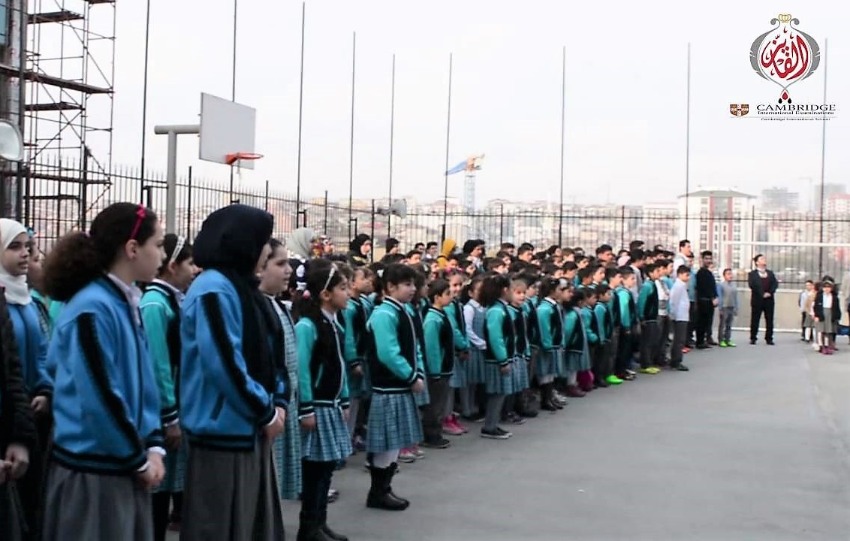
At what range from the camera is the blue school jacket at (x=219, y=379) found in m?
3.70

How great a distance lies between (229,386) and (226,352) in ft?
0.45

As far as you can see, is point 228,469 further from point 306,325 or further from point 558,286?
point 558,286

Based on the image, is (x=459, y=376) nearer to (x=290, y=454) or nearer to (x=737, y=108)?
(x=290, y=454)

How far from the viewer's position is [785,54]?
21156 millimetres

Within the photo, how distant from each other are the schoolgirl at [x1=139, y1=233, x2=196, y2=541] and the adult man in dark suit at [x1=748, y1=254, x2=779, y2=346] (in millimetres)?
14355

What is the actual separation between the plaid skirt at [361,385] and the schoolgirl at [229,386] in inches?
138

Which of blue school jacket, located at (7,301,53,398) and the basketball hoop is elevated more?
the basketball hoop

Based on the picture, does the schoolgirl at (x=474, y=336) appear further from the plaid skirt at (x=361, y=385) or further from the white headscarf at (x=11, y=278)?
the white headscarf at (x=11, y=278)

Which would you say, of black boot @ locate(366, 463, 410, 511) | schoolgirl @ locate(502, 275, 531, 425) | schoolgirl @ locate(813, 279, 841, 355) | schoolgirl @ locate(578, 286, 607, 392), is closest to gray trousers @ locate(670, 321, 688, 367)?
schoolgirl @ locate(578, 286, 607, 392)

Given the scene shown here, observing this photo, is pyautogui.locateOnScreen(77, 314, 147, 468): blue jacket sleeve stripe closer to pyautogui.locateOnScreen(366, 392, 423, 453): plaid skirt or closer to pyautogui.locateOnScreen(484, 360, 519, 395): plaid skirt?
pyautogui.locateOnScreen(366, 392, 423, 453): plaid skirt

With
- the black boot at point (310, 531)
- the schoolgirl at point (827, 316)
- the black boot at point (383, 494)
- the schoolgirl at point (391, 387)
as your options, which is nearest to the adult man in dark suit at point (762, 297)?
the schoolgirl at point (827, 316)

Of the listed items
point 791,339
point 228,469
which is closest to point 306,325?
point 228,469

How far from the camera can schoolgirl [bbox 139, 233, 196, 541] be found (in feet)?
15.3

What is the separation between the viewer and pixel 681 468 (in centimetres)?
772
